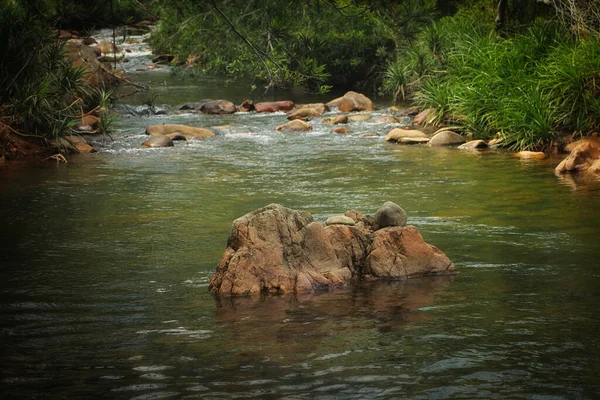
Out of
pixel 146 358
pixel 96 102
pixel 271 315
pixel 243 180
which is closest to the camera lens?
pixel 146 358

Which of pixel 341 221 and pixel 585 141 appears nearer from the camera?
pixel 341 221

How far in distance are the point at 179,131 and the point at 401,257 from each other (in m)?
12.9

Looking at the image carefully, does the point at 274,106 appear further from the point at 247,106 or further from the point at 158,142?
the point at 158,142

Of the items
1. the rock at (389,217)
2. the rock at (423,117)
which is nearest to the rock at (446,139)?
the rock at (423,117)

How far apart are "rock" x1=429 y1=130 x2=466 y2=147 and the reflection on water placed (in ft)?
11.1

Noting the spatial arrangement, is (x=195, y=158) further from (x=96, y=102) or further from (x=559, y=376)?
(x=559, y=376)

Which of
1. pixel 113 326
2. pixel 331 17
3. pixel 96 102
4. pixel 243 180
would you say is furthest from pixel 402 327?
pixel 331 17

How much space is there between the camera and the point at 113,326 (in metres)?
7.57

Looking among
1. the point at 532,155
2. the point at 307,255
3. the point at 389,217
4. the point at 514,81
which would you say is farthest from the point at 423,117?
the point at 307,255

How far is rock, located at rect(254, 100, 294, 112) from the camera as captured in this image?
84.0 feet

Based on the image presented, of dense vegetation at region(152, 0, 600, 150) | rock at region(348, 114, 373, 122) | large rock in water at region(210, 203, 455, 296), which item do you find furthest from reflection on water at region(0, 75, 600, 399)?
rock at region(348, 114, 373, 122)

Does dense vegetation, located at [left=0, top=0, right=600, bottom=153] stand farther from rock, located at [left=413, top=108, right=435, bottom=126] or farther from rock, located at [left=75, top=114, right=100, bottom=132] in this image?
rock, located at [left=75, top=114, right=100, bottom=132]

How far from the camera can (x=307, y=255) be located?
29.1ft

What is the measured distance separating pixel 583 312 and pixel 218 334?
122 inches
